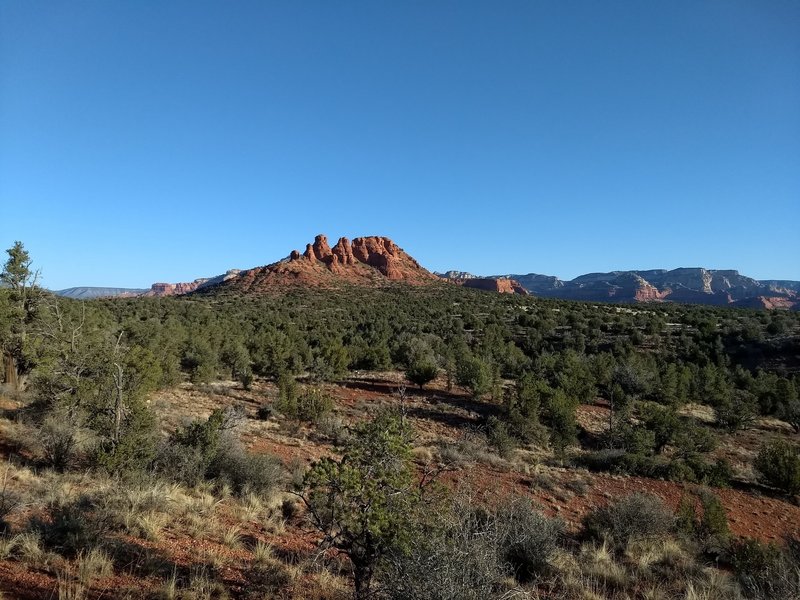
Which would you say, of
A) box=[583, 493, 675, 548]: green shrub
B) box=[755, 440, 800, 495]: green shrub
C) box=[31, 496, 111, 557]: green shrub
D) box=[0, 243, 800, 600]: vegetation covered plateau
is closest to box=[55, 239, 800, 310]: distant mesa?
box=[0, 243, 800, 600]: vegetation covered plateau

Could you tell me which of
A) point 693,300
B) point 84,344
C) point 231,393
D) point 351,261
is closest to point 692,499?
point 84,344

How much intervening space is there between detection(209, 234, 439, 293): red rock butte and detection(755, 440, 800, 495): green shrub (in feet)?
247

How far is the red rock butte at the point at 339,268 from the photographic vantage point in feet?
289

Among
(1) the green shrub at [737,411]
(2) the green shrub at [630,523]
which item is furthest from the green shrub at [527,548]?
(1) the green shrub at [737,411]

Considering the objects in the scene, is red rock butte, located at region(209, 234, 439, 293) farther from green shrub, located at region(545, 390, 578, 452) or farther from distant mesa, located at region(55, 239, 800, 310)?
green shrub, located at region(545, 390, 578, 452)

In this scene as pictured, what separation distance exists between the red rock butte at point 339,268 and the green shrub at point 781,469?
75.2 m

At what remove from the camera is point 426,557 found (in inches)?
177

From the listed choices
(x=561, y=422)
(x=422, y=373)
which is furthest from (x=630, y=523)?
(x=422, y=373)

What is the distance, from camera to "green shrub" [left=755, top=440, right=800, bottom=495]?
558 inches

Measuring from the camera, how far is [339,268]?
100188mm

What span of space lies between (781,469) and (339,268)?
90570 millimetres

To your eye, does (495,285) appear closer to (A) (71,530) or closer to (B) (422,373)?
(B) (422,373)

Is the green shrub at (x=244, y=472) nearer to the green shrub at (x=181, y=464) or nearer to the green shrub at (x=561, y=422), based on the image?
the green shrub at (x=181, y=464)

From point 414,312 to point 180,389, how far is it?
38.4m
